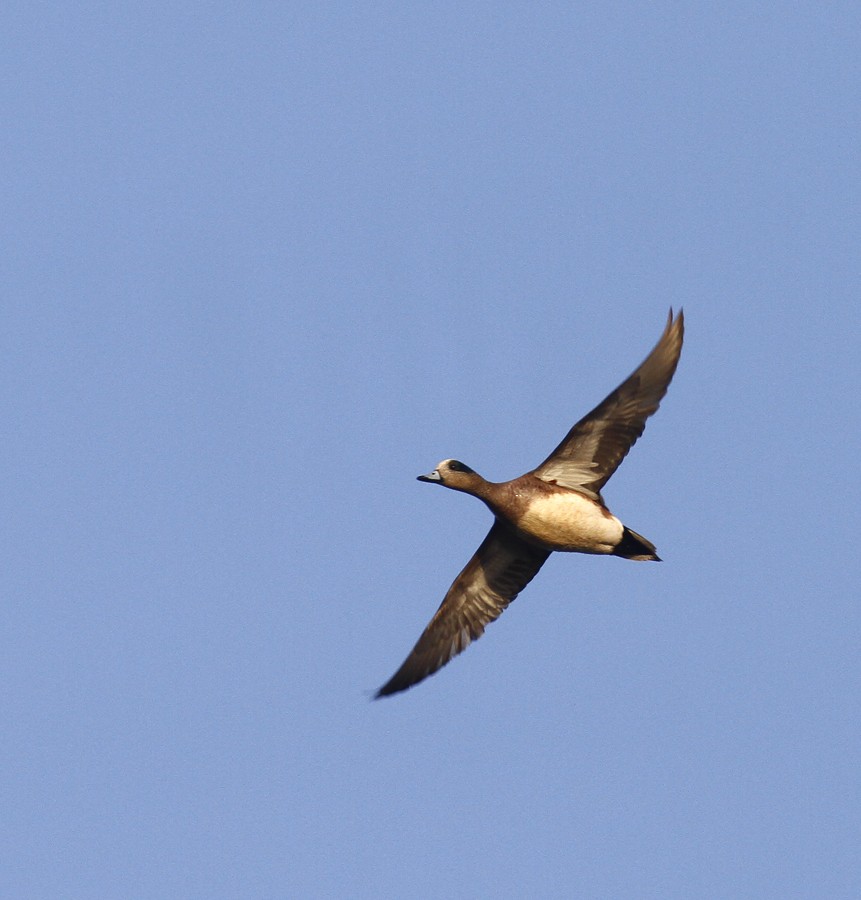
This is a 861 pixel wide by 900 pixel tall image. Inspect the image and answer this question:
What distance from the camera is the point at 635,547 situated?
65.7 ft

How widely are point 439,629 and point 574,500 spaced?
2.50 m

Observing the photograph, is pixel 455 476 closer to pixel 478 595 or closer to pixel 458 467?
pixel 458 467

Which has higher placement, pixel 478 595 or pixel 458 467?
pixel 458 467

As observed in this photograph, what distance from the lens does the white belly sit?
1991 cm

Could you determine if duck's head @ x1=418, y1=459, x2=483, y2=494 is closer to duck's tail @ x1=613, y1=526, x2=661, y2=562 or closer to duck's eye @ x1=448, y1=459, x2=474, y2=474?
duck's eye @ x1=448, y1=459, x2=474, y2=474

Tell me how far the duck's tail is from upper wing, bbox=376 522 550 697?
4.13 feet

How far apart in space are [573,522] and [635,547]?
799 millimetres

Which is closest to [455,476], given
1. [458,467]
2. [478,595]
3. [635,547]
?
[458,467]

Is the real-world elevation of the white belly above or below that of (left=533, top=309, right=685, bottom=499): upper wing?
below

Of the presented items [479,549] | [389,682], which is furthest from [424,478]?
[389,682]

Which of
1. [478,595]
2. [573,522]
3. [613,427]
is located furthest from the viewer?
[478,595]

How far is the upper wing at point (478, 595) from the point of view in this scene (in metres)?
21.0

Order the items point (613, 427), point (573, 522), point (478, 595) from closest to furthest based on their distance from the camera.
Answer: point (613, 427), point (573, 522), point (478, 595)

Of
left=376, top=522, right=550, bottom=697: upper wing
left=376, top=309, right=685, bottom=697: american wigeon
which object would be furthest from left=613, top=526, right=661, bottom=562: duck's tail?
left=376, top=522, right=550, bottom=697: upper wing
